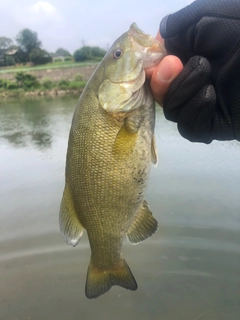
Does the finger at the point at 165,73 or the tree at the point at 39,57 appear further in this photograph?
the tree at the point at 39,57

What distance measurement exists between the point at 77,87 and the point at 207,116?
4483 centimetres

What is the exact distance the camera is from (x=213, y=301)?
4312mm

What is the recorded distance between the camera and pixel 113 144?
6.80 feet

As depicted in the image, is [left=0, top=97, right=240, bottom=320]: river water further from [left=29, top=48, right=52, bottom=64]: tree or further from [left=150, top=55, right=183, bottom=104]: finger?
[left=29, top=48, right=52, bottom=64]: tree

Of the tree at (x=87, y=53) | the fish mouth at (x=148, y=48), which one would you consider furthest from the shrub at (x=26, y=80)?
the fish mouth at (x=148, y=48)

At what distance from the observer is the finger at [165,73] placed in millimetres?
1935

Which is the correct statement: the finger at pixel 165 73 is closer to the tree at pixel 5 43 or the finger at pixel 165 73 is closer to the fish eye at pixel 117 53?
the fish eye at pixel 117 53

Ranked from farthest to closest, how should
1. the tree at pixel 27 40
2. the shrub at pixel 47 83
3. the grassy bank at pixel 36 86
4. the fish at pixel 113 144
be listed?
the tree at pixel 27 40
the shrub at pixel 47 83
the grassy bank at pixel 36 86
the fish at pixel 113 144

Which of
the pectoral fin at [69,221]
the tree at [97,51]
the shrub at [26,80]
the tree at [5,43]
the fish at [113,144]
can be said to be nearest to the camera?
the fish at [113,144]

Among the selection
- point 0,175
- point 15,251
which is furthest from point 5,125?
point 15,251

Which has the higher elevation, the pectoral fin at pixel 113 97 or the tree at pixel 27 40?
the pectoral fin at pixel 113 97

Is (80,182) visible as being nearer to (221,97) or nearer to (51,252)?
(221,97)

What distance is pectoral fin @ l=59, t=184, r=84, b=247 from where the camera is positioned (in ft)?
7.77

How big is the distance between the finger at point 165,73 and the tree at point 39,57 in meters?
77.7
